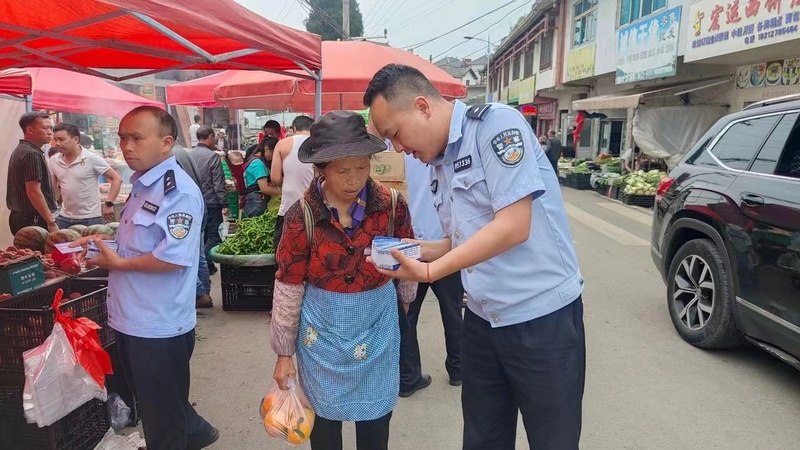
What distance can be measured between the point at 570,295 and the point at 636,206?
40.7 ft

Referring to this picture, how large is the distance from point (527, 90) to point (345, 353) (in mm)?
28198

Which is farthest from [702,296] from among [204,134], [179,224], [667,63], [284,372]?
[667,63]

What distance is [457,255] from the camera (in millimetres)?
1709

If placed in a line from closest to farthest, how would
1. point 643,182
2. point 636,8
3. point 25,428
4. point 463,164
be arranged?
point 463,164 < point 25,428 < point 643,182 < point 636,8

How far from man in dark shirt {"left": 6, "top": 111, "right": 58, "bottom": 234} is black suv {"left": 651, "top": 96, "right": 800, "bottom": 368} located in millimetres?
5911

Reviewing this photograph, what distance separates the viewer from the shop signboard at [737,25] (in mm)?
8688

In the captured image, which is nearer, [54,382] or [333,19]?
[54,382]

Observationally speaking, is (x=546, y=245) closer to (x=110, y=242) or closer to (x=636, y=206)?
(x=110, y=242)

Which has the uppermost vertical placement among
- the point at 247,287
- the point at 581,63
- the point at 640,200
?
the point at 581,63

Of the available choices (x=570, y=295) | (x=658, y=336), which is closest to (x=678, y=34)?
(x=658, y=336)

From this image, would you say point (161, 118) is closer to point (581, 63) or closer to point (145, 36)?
point (145, 36)

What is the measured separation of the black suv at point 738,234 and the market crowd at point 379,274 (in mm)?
2445

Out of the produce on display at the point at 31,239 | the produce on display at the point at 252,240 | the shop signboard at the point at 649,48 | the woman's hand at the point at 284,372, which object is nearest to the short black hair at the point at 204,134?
the produce on display at the point at 252,240

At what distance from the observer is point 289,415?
7.14 ft
